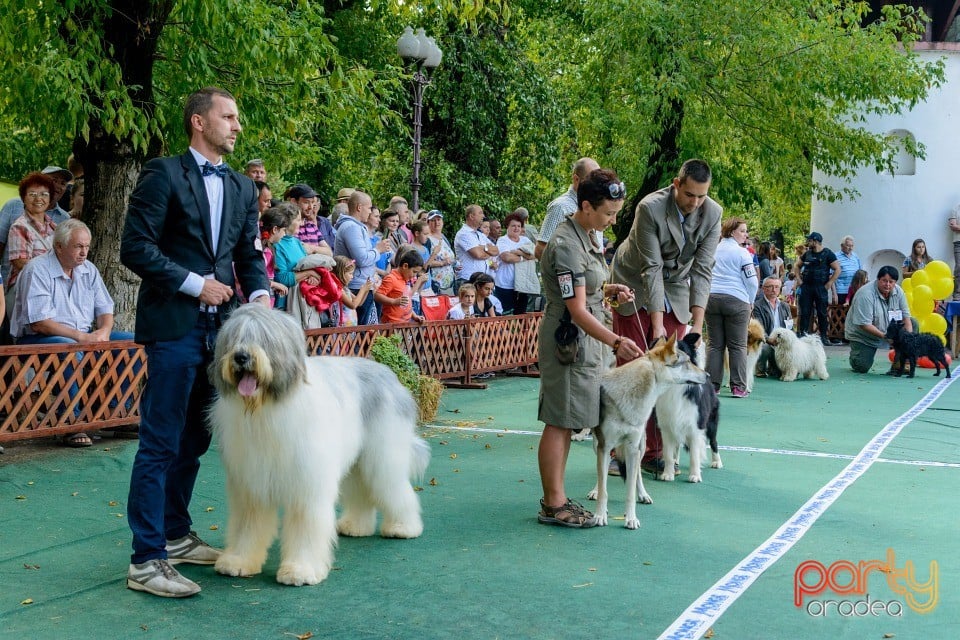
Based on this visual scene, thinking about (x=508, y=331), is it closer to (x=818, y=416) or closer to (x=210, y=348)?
(x=818, y=416)

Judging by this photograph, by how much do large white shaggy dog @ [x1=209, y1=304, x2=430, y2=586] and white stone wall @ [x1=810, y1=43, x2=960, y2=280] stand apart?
2430cm

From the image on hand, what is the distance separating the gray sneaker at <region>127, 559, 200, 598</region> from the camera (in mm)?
4793

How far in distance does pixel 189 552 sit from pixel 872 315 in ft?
46.1

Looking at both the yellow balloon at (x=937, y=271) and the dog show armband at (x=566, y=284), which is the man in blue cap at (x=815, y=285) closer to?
the yellow balloon at (x=937, y=271)

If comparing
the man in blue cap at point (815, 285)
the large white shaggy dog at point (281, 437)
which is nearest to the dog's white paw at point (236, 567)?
the large white shaggy dog at point (281, 437)

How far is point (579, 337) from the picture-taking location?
634 cm

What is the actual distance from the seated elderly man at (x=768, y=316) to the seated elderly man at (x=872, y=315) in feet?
4.88

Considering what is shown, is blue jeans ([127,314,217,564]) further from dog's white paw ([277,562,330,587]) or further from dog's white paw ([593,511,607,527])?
A: dog's white paw ([593,511,607,527])

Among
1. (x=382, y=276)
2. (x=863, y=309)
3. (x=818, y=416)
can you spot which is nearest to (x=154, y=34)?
(x=382, y=276)

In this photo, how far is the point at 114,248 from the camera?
1030 centimetres

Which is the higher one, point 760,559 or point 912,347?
point 912,347

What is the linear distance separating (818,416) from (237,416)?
27.6ft
